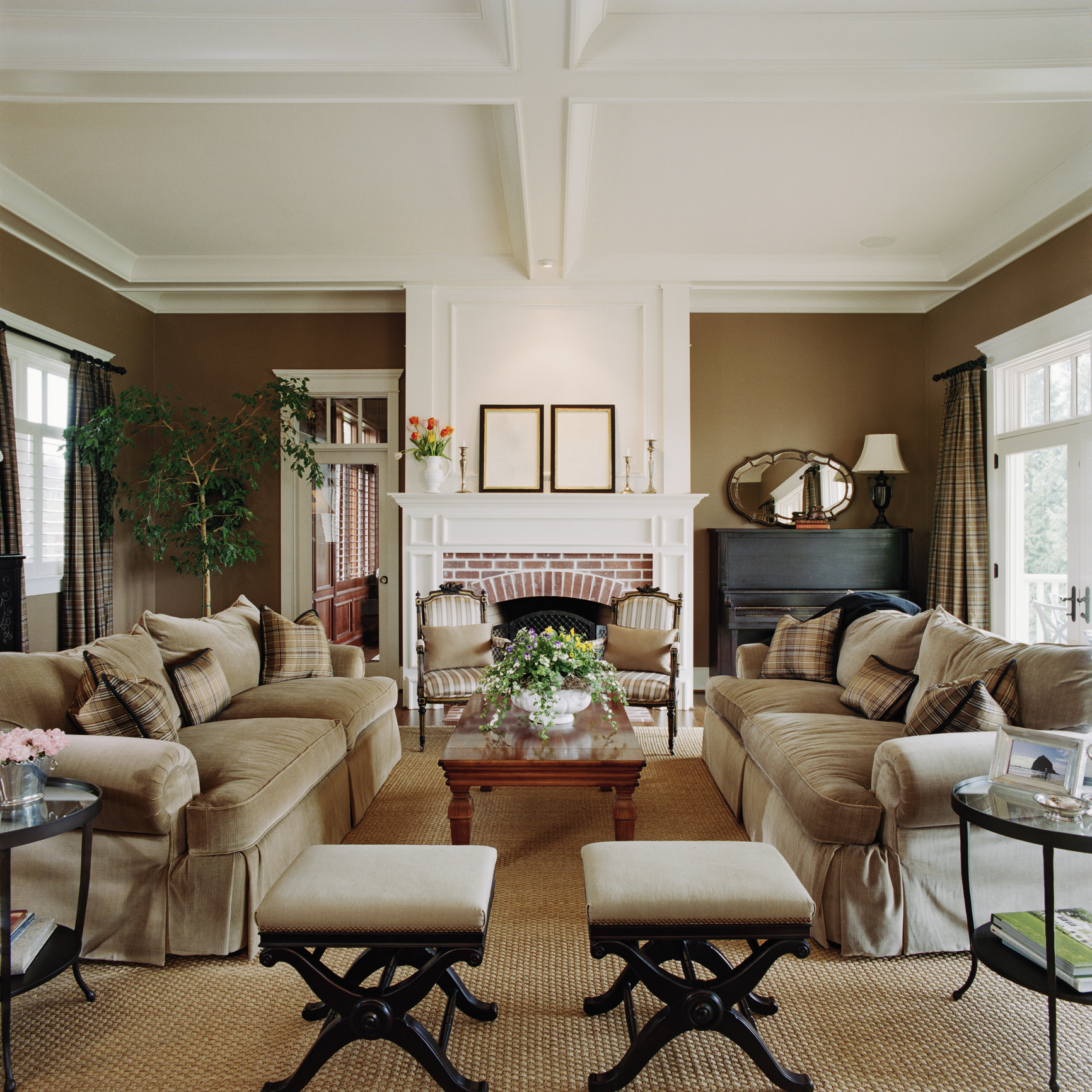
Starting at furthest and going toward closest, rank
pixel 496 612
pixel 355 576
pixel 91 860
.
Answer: pixel 355 576, pixel 496 612, pixel 91 860

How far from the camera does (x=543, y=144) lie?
132 inches

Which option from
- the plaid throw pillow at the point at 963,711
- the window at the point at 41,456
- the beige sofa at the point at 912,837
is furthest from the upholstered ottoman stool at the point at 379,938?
the window at the point at 41,456

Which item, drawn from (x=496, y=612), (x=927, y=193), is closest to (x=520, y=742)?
(x=496, y=612)

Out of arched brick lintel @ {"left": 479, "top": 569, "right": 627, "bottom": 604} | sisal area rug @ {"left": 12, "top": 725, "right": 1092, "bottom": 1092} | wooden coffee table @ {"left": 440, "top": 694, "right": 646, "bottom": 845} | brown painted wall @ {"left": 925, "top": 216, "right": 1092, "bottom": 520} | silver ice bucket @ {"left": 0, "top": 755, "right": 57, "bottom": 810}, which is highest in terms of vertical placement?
brown painted wall @ {"left": 925, "top": 216, "right": 1092, "bottom": 520}

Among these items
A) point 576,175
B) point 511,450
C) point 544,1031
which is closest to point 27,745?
point 544,1031

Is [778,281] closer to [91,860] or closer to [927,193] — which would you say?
[927,193]

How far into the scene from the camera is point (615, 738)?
2.81 meters

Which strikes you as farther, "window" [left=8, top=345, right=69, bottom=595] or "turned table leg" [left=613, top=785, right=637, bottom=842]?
"window" [left=8, top=345, right=69, bottom=595]

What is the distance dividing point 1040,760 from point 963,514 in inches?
143

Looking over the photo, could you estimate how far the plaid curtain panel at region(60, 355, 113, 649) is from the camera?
15.4 ft

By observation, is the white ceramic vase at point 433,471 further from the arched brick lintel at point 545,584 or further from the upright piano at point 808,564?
the upright piano at point 808,564

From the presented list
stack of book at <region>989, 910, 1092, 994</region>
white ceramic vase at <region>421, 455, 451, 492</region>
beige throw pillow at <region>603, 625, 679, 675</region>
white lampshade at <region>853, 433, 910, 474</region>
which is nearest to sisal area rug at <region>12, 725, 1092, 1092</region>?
stack of book at <region>989, 910, 1092, 994</region>

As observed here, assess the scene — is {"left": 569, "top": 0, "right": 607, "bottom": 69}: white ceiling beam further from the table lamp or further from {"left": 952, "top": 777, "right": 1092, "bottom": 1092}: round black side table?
the table lamp

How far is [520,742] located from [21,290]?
4.26 meters
